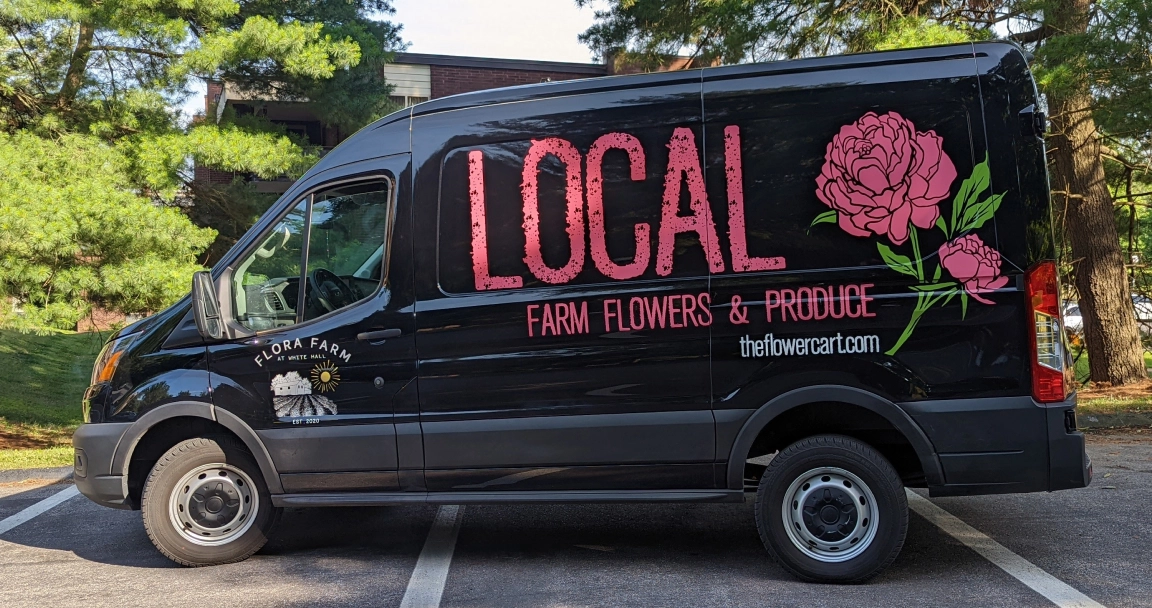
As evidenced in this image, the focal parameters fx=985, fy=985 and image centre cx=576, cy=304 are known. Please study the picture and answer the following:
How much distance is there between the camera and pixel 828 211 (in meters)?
4.91

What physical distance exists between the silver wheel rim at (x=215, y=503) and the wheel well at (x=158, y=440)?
0.21 meters

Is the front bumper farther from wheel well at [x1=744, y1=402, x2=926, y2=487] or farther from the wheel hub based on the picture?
the wheel hub

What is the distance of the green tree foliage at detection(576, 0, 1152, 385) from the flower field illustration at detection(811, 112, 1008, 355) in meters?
5.24

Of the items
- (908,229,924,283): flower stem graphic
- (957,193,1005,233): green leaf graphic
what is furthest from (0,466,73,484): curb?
(957,193,1005,233): green leaf graphic

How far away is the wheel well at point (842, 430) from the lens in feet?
16.5

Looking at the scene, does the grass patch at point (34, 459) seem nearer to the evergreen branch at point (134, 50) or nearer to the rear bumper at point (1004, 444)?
the evergreen branch at point (134, 50)

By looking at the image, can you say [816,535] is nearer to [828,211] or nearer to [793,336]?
[793,336]

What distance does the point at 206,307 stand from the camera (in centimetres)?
545

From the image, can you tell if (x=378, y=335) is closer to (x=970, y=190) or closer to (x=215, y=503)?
(x=215, y=503)

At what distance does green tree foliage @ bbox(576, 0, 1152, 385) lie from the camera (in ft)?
30.1

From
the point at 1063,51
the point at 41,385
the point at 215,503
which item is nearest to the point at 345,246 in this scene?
the point at 215,503

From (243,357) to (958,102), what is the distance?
3987mm

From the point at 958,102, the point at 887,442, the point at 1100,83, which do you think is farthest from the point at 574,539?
the point at 1100,83

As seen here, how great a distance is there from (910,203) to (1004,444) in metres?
1.25
